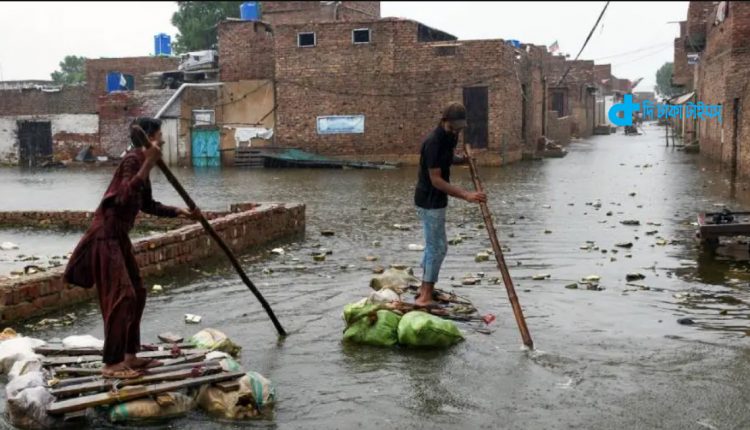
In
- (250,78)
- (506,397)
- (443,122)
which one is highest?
(250,78)

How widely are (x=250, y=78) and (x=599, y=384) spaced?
2887 cm

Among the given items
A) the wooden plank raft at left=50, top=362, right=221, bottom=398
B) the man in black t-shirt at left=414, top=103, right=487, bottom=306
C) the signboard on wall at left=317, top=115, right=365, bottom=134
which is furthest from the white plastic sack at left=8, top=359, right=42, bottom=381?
the signboard on wall at left=317, top=115, right=365, bottom=134

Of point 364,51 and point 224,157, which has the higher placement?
point 364,51

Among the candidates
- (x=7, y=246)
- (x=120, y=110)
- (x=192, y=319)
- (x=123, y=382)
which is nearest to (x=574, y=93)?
(x=120, y=110)

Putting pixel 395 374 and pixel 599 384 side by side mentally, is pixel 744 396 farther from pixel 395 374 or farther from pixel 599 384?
pixel 395 374

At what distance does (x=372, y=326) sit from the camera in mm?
6117

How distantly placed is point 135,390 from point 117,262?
0.78 metres

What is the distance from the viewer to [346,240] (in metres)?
11.4

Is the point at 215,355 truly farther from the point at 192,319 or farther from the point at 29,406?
the point at 192,319

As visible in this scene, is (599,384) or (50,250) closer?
(599,384)

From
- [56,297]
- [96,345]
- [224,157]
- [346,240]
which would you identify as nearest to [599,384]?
[96,345]

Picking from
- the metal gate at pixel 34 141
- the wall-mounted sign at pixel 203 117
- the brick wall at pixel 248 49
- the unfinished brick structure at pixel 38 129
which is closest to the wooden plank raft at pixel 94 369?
the brick wall at pixel 248 49

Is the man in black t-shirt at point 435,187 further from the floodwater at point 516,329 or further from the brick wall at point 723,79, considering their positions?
the brick wall at point 723,79

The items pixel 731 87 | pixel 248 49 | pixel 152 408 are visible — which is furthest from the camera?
pixel 248 49
